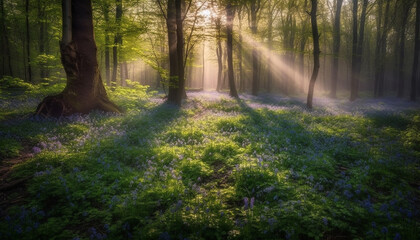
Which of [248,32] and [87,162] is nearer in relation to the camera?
[87,162]

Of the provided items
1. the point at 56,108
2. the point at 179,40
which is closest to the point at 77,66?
the point at 56,108

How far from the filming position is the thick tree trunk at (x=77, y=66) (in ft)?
32.2

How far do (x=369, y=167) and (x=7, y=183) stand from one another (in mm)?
9237

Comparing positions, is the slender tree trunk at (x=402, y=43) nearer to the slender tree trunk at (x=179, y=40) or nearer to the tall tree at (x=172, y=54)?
the slender tree trunk at (x=179, y=40)

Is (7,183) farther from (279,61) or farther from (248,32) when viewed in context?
(279,61)

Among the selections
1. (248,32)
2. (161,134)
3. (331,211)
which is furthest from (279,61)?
(331,211)

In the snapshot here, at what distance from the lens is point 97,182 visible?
4.62 metres

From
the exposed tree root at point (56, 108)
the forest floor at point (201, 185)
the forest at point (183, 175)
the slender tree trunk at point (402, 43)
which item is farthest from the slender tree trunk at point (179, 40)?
the slender tree trunk at point (402, 43)

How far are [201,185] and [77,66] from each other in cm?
968

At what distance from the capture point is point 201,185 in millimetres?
4844

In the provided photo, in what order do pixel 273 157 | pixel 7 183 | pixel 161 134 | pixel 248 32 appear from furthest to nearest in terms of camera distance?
pixel 248 32 < pixel 161 134 < pixel 273 157 < pixel 7 183

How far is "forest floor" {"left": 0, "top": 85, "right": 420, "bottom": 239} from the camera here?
3.22 metres

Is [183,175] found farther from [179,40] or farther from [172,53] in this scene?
[172,53]

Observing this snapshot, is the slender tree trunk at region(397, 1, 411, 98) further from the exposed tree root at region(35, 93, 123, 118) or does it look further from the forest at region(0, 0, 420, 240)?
the exposed tree root at region(35, 93, 123, 118)
